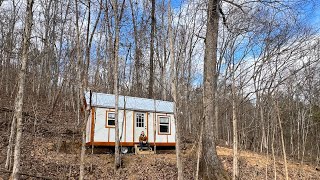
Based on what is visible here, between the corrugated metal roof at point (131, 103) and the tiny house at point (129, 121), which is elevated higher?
the corrugated metal roof at point (131, 103)

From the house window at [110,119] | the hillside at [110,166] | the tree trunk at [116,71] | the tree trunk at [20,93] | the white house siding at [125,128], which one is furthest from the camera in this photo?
the house window at [110,119]

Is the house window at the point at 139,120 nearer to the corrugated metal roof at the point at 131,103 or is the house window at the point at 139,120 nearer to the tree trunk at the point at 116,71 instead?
the corrugated metal roof at the point at 131,103

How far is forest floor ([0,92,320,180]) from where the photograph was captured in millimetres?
9562

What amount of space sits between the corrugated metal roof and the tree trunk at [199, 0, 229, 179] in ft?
14.0

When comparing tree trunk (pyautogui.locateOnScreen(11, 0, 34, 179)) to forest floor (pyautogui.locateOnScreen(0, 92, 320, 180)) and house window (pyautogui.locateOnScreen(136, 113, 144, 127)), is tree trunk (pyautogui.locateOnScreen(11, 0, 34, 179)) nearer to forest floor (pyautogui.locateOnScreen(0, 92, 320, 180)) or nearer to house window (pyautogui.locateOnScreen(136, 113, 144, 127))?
forest floor (pyautogui.locateOnScreen(0, 92, 320, 180))

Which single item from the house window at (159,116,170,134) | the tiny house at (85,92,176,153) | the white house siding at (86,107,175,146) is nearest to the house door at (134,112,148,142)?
the tiny house at (85,92,176,153)

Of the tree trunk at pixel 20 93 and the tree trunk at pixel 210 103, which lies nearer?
the tree trunk at pixel 20 93

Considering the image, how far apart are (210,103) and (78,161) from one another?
18.0ft

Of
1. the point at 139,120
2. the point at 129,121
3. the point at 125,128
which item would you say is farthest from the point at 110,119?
the point at 139,120

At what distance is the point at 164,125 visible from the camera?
13945 millimetres

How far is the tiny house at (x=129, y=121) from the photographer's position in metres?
12.2

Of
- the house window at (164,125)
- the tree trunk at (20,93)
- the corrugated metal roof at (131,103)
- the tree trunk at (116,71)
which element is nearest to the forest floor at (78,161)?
the tree trunk at (116,71)

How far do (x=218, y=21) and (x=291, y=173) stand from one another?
7.78 m

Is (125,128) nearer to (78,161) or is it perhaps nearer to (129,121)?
(129,121)
